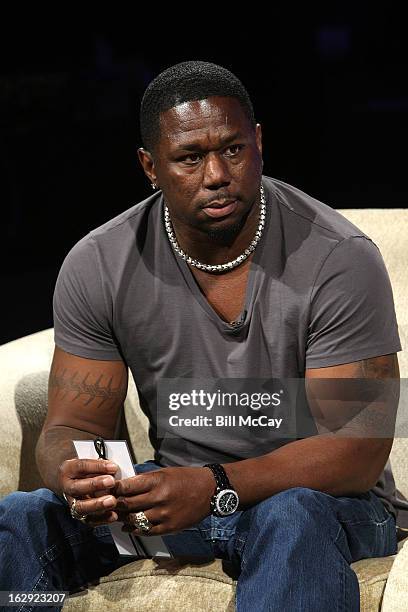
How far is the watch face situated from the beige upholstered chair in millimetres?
121

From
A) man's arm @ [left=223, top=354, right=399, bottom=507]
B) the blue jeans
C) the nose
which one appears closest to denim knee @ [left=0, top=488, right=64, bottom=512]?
the blue jeans

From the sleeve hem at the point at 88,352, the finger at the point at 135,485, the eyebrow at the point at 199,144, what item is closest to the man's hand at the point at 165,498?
the finger at the point at 135,485

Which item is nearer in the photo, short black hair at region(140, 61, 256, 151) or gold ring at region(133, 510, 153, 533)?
gold ring at region(133, 510, 153, 533)

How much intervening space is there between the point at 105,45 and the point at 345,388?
169 centimetres

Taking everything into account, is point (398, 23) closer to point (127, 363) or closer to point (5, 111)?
point (5, 111)

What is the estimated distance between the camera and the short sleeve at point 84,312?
2047mm

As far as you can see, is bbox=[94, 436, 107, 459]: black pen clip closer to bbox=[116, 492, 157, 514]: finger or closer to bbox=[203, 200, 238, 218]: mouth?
bbox=[116, 492, 157, 514]: finger

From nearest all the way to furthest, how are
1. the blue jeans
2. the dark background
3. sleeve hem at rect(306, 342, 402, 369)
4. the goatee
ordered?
the blue jeans < sleeve hem at rect(306, 342, 402, 369) < the goatee < the dark background

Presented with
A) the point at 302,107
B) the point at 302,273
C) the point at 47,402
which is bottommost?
the point at 47,402

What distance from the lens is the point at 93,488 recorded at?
1.76 meters

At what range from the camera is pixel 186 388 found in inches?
80.4

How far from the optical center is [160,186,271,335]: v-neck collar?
1.98 metres

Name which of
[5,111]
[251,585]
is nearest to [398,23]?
[5,111]

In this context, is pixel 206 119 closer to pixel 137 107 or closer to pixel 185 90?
pixel 185 90
